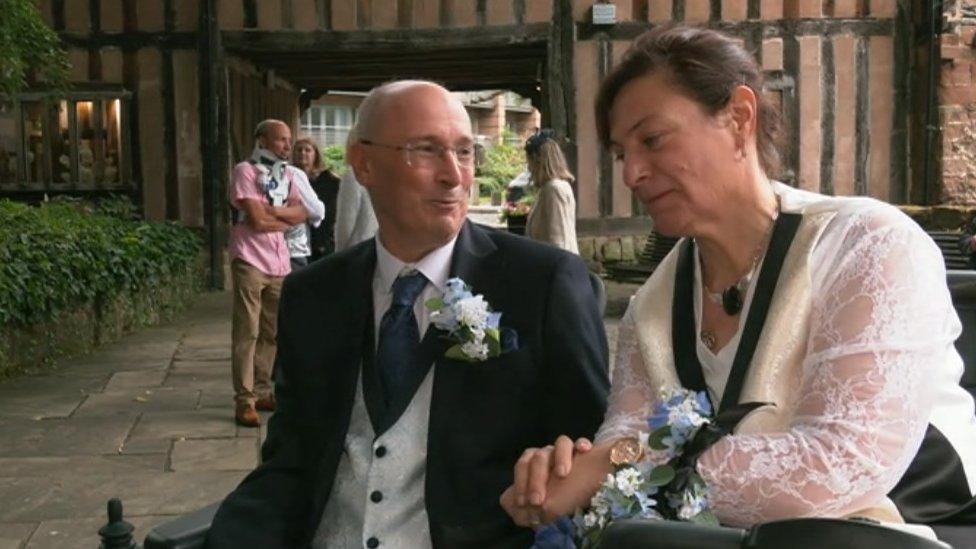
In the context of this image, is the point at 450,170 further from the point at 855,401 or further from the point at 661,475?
the point at 855,401

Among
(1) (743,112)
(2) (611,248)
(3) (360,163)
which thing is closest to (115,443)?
(3) (360,163)

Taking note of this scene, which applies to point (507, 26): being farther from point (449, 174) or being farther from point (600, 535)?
point (600, 535)

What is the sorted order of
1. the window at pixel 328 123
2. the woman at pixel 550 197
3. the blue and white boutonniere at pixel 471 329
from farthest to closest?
the window at pixel 328 123
the woman at pixel 550 197
the blue and white boutonniere at pixel 471 329

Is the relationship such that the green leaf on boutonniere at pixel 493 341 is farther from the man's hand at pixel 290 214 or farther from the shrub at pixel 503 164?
the shrub at pixel 503 164

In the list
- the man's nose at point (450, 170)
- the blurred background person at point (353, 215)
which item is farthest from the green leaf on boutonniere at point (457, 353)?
the blurred background person at point (353, 215)

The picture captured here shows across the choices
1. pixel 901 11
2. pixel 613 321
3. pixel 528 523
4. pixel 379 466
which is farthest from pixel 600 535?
pixel 901 11

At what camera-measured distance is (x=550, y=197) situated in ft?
22.3

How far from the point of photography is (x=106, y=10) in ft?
40.6

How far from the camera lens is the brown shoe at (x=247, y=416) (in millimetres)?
6109

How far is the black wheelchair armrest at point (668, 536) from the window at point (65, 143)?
38.7 ft

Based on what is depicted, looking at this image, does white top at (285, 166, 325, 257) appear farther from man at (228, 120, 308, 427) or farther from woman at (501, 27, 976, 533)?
woman at (501, 27, 976, 533)

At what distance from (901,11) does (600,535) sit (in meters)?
12.2

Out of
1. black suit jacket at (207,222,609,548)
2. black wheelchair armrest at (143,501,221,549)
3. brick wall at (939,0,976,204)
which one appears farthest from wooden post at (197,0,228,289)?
black wheelchair armrest at (143,501,221,549)

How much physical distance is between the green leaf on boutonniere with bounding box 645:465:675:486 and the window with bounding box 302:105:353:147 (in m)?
36.2
